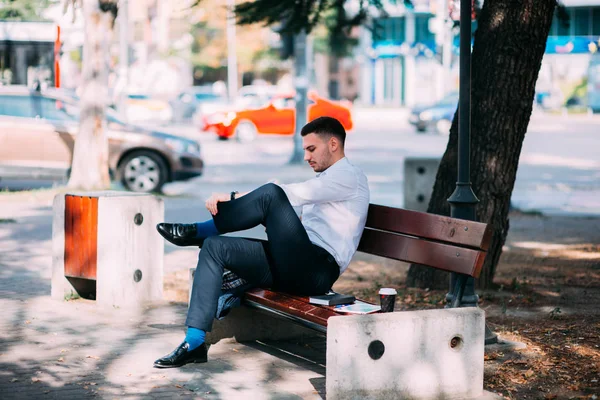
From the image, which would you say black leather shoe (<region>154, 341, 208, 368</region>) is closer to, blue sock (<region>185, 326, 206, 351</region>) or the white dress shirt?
blue sock (<region>185, 326, 206, 351</region>)

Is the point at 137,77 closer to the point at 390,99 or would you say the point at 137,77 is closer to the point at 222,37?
the point at 222,37

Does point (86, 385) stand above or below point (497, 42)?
below

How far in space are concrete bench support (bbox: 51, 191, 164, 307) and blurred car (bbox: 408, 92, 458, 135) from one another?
2865 centimetres

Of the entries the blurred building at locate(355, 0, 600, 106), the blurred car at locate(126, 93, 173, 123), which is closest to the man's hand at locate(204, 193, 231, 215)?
the blurred car at locate(126, 93, 173, 123)

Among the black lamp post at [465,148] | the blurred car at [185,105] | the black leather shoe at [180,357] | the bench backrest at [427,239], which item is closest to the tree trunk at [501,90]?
the black lamp post at [465,148]

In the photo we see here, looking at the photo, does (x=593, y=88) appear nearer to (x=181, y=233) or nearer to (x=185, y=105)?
(x=185, y=105)

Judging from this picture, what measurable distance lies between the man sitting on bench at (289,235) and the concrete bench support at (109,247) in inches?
60.7

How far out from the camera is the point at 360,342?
4.76 meters

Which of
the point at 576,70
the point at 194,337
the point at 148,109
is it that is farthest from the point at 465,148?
the point at 576,70

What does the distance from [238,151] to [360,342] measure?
915 inches

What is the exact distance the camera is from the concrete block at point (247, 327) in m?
6.28

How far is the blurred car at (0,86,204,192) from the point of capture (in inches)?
609

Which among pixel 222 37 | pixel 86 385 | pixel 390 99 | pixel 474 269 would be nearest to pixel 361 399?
pixel 474 269

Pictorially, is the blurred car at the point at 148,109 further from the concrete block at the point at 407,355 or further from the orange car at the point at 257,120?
the concrete block at the point at 407,355
